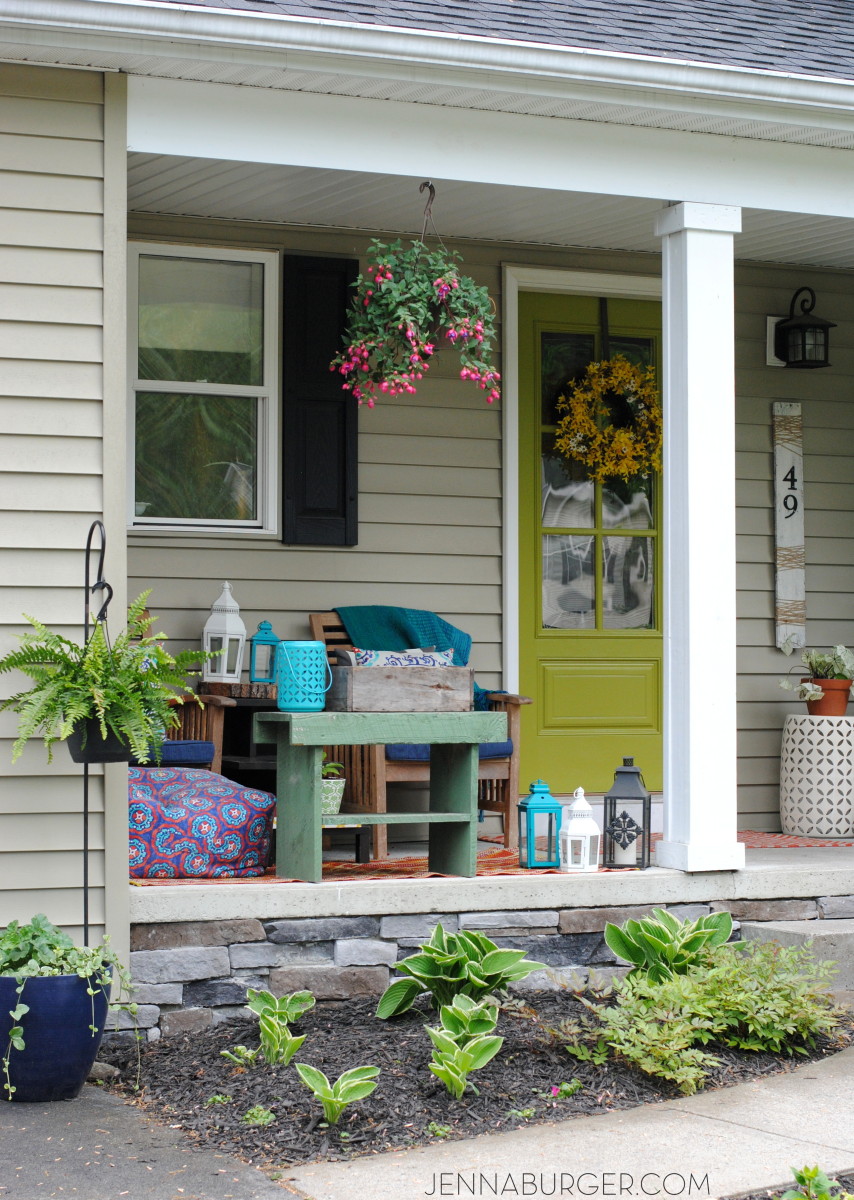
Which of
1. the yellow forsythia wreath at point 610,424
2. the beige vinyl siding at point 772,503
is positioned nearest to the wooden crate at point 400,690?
the yellow forsythia wreath at point 610,424

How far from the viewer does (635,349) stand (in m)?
6.52

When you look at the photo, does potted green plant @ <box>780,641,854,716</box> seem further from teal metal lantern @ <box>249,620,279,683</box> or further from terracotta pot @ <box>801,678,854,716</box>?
teal metal lantern @ <box>249,620,279,683</box>

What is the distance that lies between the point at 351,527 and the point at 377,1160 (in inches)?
122

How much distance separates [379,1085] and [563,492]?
129 inches

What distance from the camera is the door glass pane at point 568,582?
6336 millimetres

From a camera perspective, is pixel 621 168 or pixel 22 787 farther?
pixel 621 168

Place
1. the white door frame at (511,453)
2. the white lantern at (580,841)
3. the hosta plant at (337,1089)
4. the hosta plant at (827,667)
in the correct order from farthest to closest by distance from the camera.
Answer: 1. the hosta plant at (827,667)
2. the white door frame at (511,453)
3. the white lantern at (580,841)
4. the hosta plant at (337,1089)

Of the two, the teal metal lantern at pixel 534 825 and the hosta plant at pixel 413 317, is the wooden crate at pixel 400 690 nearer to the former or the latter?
the teal metal lantern at pixel 534 825

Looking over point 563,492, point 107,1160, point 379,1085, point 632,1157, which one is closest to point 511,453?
point 563,492

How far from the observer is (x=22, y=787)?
4219mm

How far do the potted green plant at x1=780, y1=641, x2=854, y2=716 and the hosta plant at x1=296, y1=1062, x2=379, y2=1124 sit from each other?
11.2 feet

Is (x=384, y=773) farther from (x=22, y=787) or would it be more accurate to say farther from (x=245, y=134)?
(x=245, y=134)

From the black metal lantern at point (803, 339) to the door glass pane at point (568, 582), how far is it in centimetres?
129

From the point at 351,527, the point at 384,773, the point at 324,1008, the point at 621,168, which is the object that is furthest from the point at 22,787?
the point at 621,168
